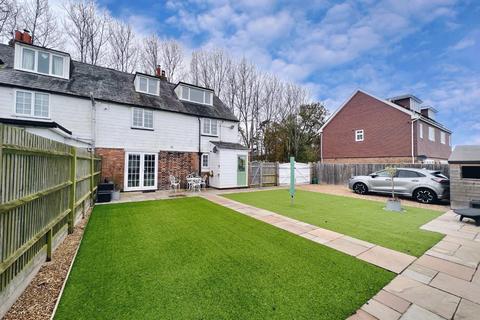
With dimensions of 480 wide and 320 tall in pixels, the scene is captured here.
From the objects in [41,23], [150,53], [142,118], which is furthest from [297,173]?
[41,23]

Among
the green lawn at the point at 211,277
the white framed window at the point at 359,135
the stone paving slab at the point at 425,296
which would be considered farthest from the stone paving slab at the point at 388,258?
the white framed window at the point at 359,135

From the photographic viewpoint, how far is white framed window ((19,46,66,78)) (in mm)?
10180

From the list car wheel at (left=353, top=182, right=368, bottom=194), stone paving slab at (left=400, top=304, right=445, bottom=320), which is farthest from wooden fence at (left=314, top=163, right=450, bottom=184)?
stone paving slab at (left=400, top=304, right=445, bottom=320)

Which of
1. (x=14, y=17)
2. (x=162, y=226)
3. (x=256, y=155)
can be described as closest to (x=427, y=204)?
(x=162, y=226)

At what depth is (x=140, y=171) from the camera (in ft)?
38.9

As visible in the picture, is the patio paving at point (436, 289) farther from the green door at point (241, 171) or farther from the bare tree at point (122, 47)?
the bare tree at point (122, 47)

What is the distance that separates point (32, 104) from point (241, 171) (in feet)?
37.7

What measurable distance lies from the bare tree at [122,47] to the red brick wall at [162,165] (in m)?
13.1

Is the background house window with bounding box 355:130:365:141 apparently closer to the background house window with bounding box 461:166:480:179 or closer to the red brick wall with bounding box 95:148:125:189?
the background house window with bounding box 461:166:480:179

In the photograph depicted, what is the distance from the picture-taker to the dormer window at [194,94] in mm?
14914

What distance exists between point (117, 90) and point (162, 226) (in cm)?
1044

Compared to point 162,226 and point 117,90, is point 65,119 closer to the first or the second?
point 117,90

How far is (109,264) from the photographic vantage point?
3379mm

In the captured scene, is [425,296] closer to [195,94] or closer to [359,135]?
[195,94]
